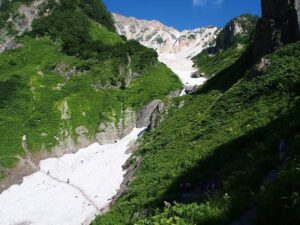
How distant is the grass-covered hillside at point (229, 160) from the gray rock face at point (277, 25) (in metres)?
4.62

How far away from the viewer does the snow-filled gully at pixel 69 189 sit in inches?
1358

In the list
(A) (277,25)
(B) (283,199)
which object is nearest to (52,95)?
(A) (277,25)

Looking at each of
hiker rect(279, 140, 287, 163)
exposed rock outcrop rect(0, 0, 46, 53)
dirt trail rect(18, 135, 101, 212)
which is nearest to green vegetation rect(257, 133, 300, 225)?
hiker rect(279, 140, 287, 163)

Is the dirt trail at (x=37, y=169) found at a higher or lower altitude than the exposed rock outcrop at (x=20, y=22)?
lower

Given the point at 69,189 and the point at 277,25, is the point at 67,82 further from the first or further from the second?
the point at 277,25

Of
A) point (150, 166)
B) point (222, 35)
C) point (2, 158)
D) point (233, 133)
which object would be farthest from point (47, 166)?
point (222, 35)

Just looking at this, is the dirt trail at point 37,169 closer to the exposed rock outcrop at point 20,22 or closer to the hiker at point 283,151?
the hiker at point 283,151

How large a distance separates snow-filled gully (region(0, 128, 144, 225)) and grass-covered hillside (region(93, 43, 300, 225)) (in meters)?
5.29

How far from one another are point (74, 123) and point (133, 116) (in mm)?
8832

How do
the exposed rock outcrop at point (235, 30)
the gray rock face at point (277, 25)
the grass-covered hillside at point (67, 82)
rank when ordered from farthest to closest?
the exposed rock outcrop at point (235, 30) → the grass-covered hillside at point (67, 82) → the gray rock face at point (277, 25)

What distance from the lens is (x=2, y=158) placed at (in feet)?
162

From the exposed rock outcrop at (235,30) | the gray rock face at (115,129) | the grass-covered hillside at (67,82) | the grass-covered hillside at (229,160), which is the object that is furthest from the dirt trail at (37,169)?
the exposed rock outcrop at (235,30)

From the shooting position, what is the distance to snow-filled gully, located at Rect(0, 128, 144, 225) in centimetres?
3450

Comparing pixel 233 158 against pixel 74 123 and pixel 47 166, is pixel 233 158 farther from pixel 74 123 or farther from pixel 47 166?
pixel 74 123
